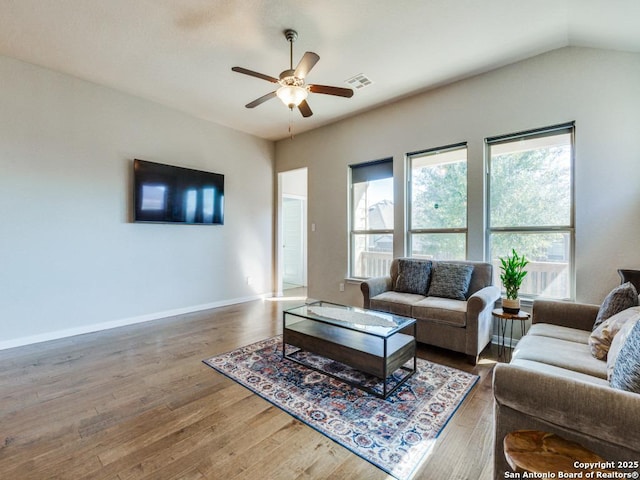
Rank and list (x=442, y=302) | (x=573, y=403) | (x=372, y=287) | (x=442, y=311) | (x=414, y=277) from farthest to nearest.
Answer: (x=414, y=277)
(x=372, y=287)
(x=442, y=302)
(x=442, y=311)
(x=573, y=403)

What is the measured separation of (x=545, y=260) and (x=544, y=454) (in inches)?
109

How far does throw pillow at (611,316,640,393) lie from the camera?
3.83 feet

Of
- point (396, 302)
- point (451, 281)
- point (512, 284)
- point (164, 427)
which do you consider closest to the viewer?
point (164, 427)

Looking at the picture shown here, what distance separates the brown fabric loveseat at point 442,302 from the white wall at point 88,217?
294 cm

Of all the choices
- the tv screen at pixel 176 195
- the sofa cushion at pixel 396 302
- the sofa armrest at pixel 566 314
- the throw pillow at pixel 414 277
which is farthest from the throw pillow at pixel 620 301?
the tv screen at pixel 176 195

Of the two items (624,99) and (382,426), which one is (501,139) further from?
(382,426)

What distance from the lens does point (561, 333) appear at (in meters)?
2.22

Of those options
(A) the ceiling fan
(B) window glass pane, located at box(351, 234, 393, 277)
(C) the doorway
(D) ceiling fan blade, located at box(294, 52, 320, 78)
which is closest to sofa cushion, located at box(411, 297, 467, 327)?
(B) window glass pane, located at box(351, 234, 393, 277)

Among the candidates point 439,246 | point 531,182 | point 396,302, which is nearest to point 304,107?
point 396,302

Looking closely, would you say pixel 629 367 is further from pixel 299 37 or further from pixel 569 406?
pixel 299 37

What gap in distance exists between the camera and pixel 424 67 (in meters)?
3.36

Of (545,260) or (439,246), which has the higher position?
(439,246)

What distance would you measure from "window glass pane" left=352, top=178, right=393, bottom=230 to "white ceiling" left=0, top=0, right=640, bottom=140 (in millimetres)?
1384

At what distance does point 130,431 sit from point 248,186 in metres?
4.29
